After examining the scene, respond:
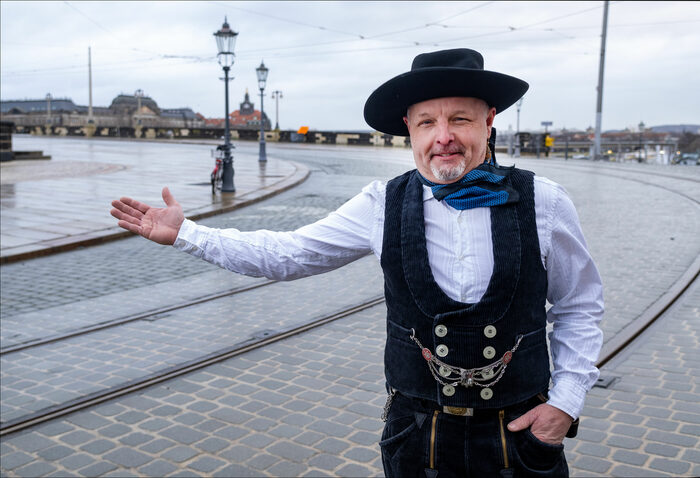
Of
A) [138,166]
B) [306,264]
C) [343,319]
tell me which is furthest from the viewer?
[138,166]

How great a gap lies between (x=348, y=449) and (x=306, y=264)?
74.1 inches

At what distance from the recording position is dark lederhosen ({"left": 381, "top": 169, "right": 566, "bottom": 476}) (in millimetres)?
1932

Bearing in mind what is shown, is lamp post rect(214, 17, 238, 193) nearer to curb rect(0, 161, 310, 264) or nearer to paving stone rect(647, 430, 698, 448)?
curb rect(0, 161, 310, 264)

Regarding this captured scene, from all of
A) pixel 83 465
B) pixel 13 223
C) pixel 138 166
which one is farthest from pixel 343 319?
pixel 138 166

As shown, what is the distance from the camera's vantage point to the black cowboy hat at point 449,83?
6.50 ft

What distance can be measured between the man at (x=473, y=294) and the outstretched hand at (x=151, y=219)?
661 millimetres

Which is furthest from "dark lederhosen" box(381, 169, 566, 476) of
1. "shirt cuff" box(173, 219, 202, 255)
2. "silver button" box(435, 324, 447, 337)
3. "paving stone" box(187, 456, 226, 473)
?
"paving stone" box(187, 456, 226, 473)

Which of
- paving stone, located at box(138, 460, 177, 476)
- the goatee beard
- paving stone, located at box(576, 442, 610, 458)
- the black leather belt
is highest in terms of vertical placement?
the goatee beard

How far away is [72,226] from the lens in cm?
1125

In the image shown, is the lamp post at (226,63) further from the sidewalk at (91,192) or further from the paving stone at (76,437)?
the paving stone at (76,437)

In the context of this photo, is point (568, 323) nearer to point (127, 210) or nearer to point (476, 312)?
point (476, 312)

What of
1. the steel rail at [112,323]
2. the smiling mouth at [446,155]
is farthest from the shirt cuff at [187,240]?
the steel rail at [112,323]

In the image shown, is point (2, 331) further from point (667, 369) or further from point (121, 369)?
A: point (667, 369)

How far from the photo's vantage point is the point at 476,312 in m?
1.92
